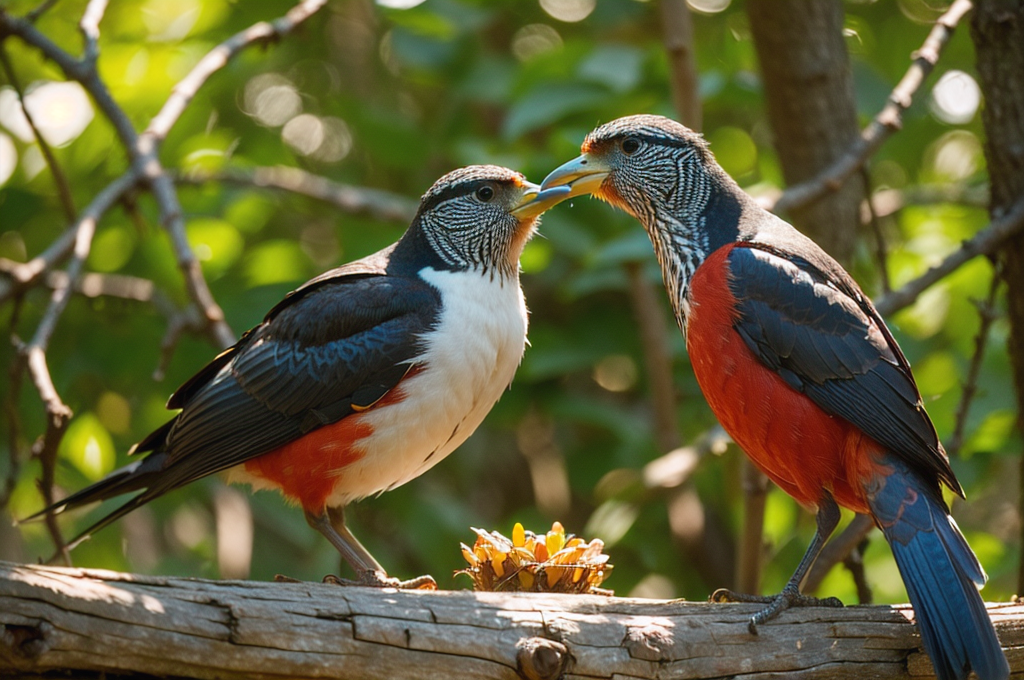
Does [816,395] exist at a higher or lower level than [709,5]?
lower

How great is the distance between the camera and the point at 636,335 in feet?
22.7

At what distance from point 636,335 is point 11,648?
4.90m

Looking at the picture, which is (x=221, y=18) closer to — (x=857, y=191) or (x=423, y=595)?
(x=857, y=191)

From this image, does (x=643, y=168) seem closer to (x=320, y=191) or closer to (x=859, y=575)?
(x=859, y=575)

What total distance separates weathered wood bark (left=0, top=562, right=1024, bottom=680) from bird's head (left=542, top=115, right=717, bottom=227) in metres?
1.70

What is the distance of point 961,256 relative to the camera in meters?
4.76

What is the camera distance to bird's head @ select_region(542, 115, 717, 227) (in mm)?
4281

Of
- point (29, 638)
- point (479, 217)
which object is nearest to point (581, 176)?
point (479, 217)

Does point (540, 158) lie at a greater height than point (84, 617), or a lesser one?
greater

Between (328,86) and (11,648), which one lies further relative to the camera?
(328,86)

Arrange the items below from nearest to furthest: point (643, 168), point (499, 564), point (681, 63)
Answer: point (499, 564), point (643, 168), point (681, 63)

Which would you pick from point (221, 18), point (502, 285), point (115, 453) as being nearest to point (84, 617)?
point (502, 285)

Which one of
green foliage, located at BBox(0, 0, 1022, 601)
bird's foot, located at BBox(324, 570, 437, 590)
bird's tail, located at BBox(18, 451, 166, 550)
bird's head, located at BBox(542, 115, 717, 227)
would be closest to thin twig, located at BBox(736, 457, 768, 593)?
green foliage, located at BBox(0, 0, 1022, 601)

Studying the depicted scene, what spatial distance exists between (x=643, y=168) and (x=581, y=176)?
0.30 meters
